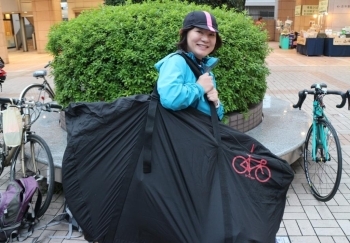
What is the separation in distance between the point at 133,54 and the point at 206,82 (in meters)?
1.89

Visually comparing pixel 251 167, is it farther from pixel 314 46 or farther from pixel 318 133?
pixel 314 46

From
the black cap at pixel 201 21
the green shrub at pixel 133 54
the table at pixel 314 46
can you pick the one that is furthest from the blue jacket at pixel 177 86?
the table at pixel 314 46

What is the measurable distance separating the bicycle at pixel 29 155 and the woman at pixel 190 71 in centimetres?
193

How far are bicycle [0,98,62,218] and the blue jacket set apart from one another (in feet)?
6.34

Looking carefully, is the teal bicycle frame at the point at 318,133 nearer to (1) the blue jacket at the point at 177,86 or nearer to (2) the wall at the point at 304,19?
(1) the blue jacket at the point at 177,86

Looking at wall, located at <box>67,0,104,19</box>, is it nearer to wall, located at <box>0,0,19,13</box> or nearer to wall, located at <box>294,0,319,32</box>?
wall, located at <box>0,0,19,13</box>

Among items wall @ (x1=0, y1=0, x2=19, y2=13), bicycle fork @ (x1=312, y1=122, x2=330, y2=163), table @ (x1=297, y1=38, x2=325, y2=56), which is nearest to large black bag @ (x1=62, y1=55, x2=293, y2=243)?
bicycle fork @ (x1=312, y1=122, x2=330, y2=163)

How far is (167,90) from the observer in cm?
190

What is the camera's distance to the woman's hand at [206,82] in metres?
2.00

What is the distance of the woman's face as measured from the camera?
2.02m

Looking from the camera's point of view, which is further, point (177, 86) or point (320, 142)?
point (320, 142)

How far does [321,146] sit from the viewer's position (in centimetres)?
378

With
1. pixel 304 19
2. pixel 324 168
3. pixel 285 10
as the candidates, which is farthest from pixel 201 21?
pixel 285 10

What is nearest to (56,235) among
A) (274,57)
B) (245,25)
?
(245,25)
